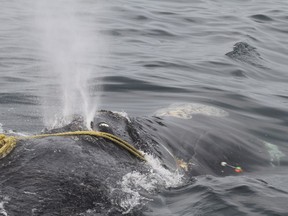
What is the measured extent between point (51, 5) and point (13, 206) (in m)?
17.0

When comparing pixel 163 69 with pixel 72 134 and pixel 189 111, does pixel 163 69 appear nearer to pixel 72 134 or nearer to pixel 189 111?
pixel 189 111

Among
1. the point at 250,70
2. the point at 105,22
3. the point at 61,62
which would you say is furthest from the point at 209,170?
the point at 105,22

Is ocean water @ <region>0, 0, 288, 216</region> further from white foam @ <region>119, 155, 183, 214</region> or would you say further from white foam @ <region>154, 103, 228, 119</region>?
white foam @ <region>154, 103, 228, 119</region>

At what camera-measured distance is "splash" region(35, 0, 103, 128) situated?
993cm

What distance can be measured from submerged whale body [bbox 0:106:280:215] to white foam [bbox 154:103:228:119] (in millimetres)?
1547

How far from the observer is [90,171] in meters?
5.21

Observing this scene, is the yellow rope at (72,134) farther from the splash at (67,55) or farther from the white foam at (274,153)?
the white foam at (274,153)

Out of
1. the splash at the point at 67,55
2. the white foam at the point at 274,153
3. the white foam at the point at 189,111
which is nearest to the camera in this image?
the white foam at the point at 274,153

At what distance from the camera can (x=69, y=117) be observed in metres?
6.50

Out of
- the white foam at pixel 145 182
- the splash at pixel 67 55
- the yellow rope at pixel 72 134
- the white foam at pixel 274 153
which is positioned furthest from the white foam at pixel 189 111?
the yellow rope at pixel 72 134

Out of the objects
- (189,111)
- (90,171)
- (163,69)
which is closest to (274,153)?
(189,111)

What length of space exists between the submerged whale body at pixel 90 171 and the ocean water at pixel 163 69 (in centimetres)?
22

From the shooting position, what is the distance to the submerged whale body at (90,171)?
484 centimetres

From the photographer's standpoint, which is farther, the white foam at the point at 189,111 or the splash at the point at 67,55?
the splash at the point at 67,55
